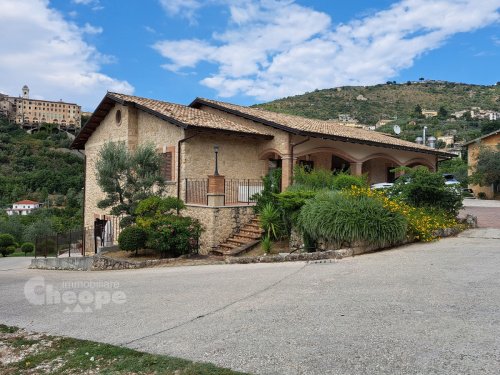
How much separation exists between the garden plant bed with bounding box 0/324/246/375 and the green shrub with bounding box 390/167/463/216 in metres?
10.2

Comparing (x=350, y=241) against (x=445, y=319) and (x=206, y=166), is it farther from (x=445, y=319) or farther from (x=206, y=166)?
(x=206, y=166)

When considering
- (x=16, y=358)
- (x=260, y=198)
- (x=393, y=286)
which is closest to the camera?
(x=16, y=358)

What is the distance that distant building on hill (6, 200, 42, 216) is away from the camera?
186ft

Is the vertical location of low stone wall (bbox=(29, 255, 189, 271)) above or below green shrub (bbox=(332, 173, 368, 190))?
below

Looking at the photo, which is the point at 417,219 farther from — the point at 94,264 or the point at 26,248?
the point at 26,248

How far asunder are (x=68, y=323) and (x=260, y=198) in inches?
341

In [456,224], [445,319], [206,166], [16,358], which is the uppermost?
[206,166]

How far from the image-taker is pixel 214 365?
3.53 meters

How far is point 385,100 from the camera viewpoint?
241 feet

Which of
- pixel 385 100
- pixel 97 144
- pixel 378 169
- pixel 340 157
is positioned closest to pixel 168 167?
pixel 97 144

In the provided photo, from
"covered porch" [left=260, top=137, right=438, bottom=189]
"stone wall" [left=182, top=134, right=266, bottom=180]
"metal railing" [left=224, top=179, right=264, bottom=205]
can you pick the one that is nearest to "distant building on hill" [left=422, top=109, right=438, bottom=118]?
"covered porch" [left=260, top=137, right=438, bottom=189]

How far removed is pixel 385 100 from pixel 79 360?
255 feet

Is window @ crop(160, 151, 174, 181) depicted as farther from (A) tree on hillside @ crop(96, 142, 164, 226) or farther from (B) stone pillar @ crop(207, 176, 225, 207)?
(B) stone pillar @ crop(207, 176, 225, 207)

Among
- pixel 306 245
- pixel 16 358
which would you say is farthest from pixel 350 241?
pixel 16 358
